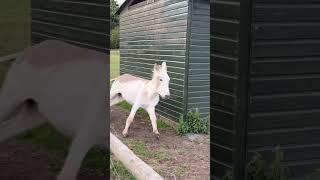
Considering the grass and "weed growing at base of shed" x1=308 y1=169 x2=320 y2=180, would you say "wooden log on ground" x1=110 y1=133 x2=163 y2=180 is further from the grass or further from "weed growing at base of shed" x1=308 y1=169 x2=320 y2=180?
"weed growing at base of shed" x1=308 y1=169 x2=320 y2=180

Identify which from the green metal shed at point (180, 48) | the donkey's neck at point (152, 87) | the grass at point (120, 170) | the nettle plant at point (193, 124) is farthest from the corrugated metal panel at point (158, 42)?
the grass at point (120, 170)

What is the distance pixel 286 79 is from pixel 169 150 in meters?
2.73

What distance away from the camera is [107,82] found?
1.91 meters

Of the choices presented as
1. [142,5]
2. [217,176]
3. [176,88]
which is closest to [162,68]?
[176,88]

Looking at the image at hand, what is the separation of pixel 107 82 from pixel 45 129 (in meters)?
0.35

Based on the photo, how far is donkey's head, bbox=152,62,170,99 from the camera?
17.1 feet

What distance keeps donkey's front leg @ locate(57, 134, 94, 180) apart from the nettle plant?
3296mm

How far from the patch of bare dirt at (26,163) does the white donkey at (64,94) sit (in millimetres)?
45

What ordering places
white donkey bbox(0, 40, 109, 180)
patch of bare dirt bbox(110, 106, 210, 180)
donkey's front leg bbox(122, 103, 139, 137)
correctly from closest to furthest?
white donkey bbox(0, 40, 109, 180) → patch of bare dirt bbox(110, 106, 210, 180) → donkey's front leg bbox(122, 103, 139, 137)

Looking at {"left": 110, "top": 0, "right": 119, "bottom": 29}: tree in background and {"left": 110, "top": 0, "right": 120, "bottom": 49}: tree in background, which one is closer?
{"left": 110, "top": 0, "right": 120, "bottom": 49}: tree in background

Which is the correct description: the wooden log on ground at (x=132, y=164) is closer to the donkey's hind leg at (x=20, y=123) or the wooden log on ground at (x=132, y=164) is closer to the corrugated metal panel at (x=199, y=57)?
the donkey's hind leg at (x=20, y=123)

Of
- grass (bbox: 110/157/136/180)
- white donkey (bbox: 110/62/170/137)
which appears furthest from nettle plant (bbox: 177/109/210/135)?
grass (bbox: 110/157/136/180)

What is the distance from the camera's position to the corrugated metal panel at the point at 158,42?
5477 mm

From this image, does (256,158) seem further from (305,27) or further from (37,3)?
(37,3)
